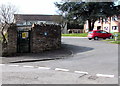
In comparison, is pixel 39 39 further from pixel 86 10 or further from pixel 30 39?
pixel 86 10

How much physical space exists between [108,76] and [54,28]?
9687mm

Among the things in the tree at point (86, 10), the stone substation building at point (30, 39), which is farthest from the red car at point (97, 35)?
the stone substation building at point (30, 39)

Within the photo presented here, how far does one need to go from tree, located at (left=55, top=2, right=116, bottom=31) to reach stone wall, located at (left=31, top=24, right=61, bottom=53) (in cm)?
2005

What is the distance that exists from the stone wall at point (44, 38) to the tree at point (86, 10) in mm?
20052

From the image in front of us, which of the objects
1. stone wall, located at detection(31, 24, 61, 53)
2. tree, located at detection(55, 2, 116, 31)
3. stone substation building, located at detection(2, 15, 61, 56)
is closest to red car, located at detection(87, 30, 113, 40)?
tree, located at detection(55, 2, 116, 31)

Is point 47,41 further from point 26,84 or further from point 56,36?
point 26,84

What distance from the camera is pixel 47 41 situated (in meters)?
14.6

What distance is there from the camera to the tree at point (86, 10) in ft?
111

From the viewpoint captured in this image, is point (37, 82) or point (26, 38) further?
point (26, 38)

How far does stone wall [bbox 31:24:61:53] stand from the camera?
13.8 m

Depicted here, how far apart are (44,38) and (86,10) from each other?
76.7 ft

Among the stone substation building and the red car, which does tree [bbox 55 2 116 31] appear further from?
the stone substation building

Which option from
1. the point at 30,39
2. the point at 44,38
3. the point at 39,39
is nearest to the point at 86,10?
the point at 44,38

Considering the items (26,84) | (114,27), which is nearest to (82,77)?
(26,84)
